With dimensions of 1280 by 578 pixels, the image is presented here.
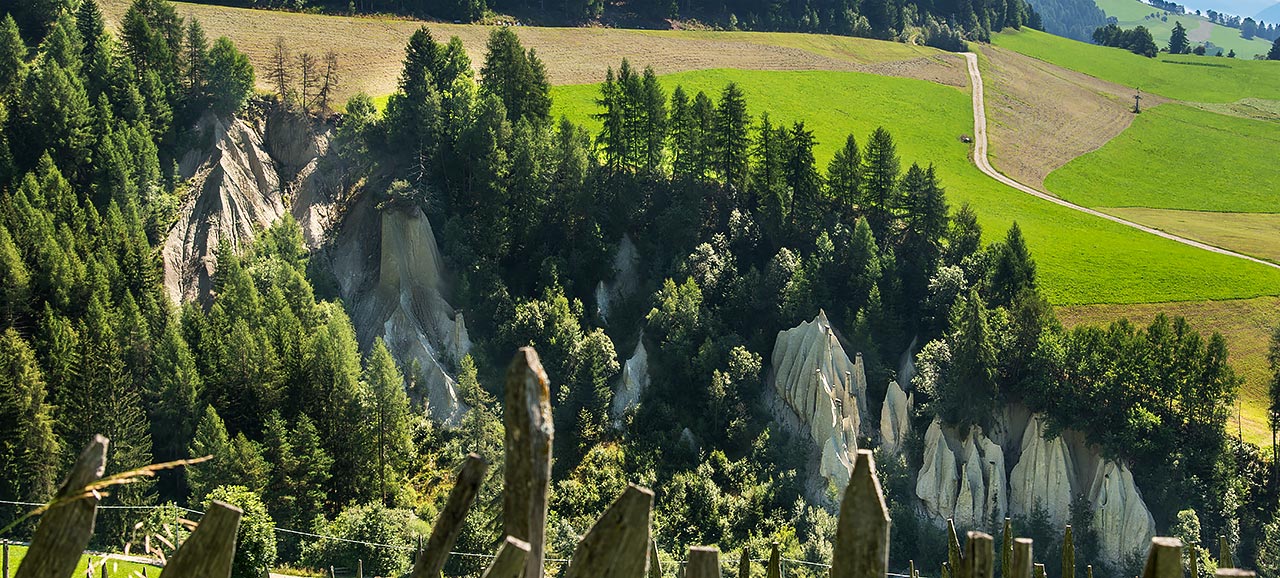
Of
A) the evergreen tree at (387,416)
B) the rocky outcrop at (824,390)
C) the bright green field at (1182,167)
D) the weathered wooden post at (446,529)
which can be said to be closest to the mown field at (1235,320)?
the rocky outcrop at (824,390)

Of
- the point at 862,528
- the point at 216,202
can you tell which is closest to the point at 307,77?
the point at 216,202

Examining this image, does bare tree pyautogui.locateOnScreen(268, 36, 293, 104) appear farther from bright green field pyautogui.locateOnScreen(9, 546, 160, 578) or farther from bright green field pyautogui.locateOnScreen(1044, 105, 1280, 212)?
bright green field pyautogui.locateOnScreen(1044, 105, 1280, 212)

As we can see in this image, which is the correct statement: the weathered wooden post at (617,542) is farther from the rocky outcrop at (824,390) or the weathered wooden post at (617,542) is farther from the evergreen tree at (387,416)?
the rocky outcrop at (824,390)

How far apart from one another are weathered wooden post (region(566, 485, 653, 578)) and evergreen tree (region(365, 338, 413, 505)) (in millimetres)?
41660

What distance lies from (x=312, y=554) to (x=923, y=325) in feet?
96.0

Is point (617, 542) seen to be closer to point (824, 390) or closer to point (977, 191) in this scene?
point (824, 390)

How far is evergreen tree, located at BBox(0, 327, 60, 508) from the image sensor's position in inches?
1582

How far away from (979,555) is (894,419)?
44995 millimetres

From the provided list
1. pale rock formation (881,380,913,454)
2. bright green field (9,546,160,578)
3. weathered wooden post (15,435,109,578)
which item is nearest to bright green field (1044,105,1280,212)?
pale rock formation (881,380,913,454)

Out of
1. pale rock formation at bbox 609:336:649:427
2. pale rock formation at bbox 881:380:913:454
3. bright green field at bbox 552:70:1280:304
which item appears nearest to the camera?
pale rock formation at bbox 881:380:913:454

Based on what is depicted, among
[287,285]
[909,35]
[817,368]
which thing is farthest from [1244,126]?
[287,285]

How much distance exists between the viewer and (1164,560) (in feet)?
15.3

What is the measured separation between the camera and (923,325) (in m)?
52.7

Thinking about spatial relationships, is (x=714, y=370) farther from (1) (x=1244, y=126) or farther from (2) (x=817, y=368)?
(1) (x=1244, y=126)
